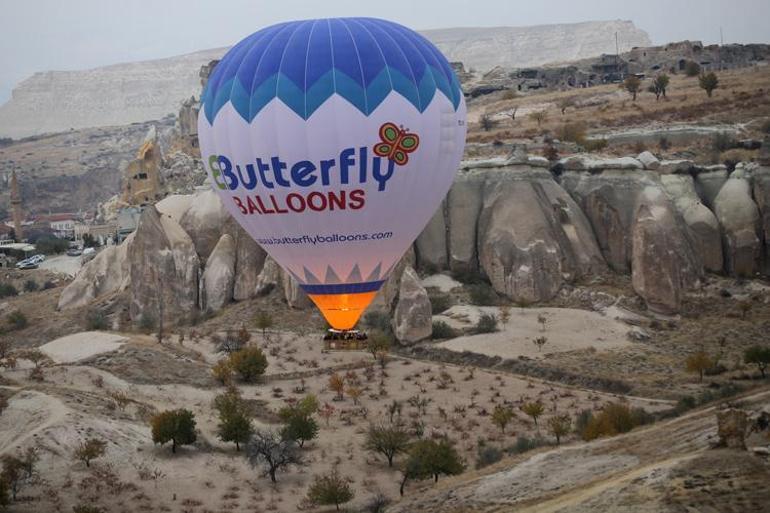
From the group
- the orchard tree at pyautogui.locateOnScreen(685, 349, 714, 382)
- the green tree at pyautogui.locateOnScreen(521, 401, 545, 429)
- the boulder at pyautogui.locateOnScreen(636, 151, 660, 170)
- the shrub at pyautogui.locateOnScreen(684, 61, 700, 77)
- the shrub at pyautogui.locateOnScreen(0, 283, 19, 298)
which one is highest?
the shrub at pyautogui.locateOnScreen(684, 61, 700, 77)

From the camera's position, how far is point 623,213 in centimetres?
3875

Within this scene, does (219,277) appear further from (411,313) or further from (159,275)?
(411,313)

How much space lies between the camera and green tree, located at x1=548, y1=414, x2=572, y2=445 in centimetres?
2528

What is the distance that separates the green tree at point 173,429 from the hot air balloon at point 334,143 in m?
3.80

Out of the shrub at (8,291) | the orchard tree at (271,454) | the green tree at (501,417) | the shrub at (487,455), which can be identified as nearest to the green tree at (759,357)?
the green tree at (501,417)

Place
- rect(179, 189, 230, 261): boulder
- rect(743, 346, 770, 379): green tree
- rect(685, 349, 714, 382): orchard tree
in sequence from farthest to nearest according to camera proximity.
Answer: rect(179, 189, 230, 261): boulder, rect(685, 349, 714, 382): orchard tree, rect(743, 346, 770, 379): green tree

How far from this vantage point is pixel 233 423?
27000 millimetres

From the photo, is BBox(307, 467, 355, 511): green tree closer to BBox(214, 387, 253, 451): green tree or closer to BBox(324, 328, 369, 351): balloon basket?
BBox(214, 387, 253, 451): green tree

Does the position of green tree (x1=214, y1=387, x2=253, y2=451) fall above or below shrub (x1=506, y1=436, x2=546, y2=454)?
above

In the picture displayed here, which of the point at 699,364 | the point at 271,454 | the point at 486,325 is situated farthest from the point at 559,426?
the point at 486,325

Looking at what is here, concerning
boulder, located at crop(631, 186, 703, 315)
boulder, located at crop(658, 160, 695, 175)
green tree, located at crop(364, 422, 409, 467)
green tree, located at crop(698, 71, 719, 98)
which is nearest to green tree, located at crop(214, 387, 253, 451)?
green tree, located at crop(364, 422, 409, 467)

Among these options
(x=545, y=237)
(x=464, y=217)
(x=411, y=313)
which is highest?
(x=464, y=217)

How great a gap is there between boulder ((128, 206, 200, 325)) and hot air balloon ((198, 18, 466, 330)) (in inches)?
482

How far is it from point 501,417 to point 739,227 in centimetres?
1436
